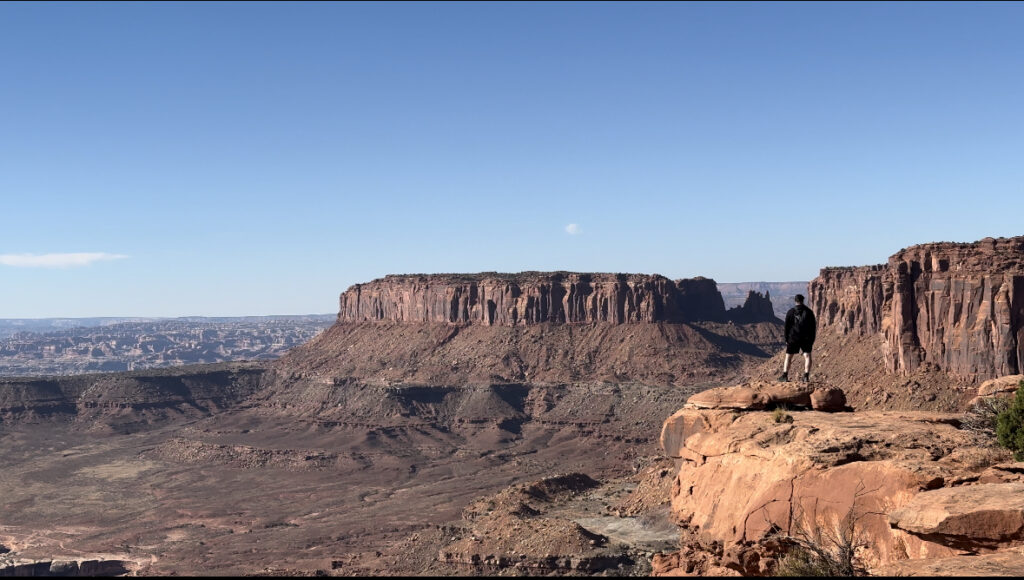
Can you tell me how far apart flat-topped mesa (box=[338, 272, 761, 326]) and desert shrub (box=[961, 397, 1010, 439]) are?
353ft

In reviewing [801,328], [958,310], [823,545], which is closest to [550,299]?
[958,310]

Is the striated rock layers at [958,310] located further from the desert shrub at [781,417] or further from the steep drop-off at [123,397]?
the steep drop-off at [123,397]

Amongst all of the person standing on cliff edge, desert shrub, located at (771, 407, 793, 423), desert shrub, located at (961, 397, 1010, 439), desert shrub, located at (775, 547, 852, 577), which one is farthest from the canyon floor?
desert shrub, located at (775, 547, 852, 577)

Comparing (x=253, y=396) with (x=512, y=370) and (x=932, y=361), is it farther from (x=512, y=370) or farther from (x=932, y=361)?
(x=932, y=361)

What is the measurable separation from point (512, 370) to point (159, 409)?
5766cm

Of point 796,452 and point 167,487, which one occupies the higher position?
point 796,452

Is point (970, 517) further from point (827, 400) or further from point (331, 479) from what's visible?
point (331, 479)

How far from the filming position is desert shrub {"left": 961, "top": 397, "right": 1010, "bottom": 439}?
98.5ft

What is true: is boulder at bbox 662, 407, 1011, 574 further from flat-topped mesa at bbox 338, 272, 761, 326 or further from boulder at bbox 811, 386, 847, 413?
flat-topped mesa at bbox 338, 272, 761, 326

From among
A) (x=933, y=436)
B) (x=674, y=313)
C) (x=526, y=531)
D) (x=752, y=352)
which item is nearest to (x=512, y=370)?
(x=674, y=313)

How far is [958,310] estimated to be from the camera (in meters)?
63.9

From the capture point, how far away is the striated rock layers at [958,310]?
59.5 metres

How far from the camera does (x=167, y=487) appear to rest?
302 feet

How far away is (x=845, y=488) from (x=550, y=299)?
12128 cm
